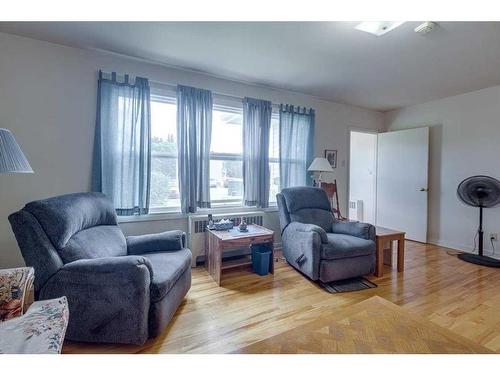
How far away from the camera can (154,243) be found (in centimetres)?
214

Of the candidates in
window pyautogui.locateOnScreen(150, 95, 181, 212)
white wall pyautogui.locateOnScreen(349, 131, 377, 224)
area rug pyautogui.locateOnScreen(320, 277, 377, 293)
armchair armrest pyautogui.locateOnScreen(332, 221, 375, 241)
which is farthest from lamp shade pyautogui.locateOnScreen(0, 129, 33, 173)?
white wall pyautogui.locateOnScreen(349, 131, 377, 224)

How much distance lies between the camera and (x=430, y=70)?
9.10 feet

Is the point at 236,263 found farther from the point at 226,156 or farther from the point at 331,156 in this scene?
the point at 331,156

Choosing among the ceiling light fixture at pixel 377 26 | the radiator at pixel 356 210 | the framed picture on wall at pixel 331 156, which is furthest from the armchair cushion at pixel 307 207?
the radiator at pixel 356 210

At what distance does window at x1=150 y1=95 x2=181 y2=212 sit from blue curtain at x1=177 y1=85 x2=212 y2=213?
0.14m

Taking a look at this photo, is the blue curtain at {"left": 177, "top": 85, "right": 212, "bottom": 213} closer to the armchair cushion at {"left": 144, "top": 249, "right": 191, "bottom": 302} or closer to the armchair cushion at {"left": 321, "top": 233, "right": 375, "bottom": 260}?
the armchair cushion at {"left": 144, "top": 249, "right": 191, "bottom": 302}

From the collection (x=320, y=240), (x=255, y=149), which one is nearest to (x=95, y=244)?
(x=320, y=240)

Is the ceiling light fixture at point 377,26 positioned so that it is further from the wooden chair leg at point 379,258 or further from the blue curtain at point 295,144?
the wooden chair leg at point 379,258

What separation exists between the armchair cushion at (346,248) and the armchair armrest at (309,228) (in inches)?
3.0

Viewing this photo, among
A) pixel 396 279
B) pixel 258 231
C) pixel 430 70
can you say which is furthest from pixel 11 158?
pixel 430 70

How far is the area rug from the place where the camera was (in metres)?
2.32

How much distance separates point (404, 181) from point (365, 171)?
2.70 feet

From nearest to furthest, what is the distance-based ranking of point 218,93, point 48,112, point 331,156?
point 48,112 → point 218,93 → point 331,156
